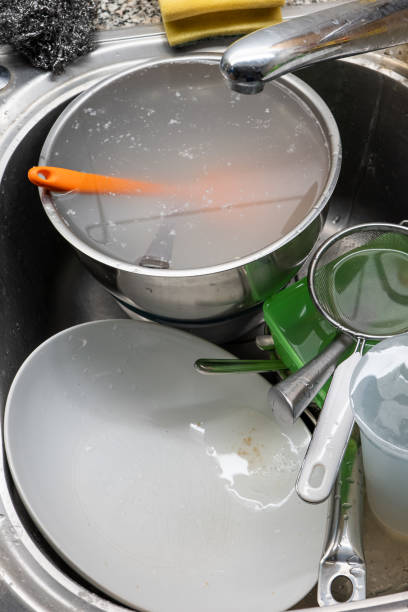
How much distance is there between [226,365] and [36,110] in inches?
18.3

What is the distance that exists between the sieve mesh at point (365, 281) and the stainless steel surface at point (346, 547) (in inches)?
7.0

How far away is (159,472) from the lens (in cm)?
83

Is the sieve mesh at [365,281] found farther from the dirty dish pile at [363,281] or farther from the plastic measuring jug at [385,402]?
the plastic measuring jug at [385,402]

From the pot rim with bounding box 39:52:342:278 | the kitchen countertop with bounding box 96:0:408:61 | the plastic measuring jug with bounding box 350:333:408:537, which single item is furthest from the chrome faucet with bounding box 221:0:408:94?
the kitchen countertop with bounding box 96:0:408:61

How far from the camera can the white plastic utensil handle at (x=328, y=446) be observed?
59 cm

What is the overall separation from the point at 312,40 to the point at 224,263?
0.81 ft

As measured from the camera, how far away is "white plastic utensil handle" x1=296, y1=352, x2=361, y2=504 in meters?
0.59

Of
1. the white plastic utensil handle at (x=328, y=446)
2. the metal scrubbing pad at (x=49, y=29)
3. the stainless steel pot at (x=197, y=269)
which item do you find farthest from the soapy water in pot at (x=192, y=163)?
the white plastic utensil handle at (x=328, y=446)

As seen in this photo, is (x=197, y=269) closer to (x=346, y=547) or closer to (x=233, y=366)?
(x=233, y=366)

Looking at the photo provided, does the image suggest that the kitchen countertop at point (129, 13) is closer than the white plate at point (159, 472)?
No

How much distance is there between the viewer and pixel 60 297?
41.0 inches

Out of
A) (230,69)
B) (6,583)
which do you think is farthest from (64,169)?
(6,583)

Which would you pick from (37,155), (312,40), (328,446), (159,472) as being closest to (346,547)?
(328,446)

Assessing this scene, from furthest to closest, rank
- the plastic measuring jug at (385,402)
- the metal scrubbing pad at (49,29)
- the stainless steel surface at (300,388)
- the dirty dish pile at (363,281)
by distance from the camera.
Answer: the metal scrubbing pad at (49,29)
the dirty dish pile at (363,281)
the stainless steel surface at (300,388)
the plastic measuring jug at (385,402)
